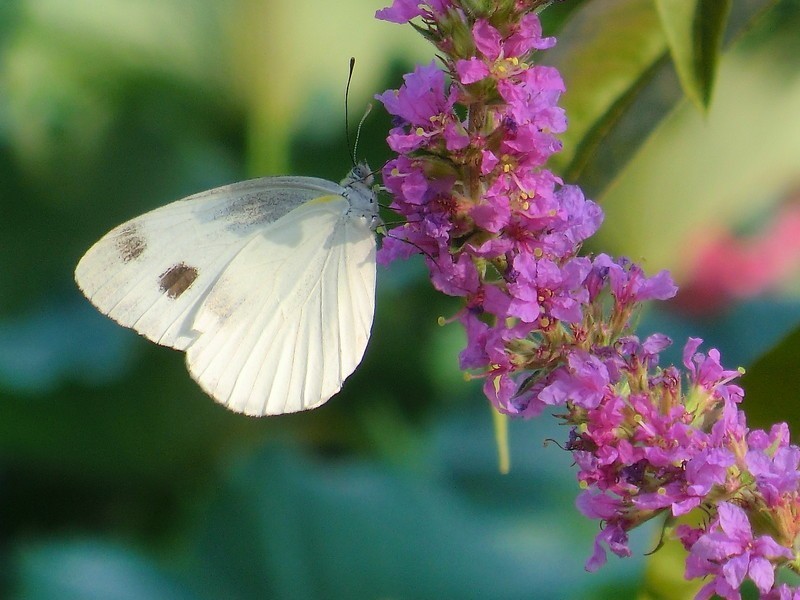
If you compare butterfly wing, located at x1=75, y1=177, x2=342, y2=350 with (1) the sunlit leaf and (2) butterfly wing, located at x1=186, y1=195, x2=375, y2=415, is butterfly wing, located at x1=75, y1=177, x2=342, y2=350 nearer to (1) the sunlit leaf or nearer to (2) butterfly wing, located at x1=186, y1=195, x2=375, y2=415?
(2) butterfly wing, located at x1=186, y1=195, x2=375, y2=415

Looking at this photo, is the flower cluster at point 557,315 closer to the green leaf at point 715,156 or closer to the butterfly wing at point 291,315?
the butterfly wing at point 291,315

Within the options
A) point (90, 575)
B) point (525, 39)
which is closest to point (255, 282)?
point (525, 39)

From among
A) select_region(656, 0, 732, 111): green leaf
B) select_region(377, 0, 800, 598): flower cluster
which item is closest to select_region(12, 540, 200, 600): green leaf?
select_region(377, 0, 800, 598): flower cluster

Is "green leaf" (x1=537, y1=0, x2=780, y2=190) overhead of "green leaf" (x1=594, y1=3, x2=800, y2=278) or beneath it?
overhead

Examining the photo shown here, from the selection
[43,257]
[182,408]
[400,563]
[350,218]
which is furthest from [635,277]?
[43,257]

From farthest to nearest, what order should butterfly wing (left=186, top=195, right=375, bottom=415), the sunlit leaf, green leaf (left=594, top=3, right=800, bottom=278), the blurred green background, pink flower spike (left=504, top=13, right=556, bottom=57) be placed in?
the blurred green background < green leaf (left=594, top=3, right=800, bottom=278) < butterfly wing (left=186, top=195, right=375, bottom=415) < the sunlit leaf < pink flower spike (left=504, top=13, right=556, bottom=57)

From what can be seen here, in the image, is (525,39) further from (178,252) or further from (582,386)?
(178,252)

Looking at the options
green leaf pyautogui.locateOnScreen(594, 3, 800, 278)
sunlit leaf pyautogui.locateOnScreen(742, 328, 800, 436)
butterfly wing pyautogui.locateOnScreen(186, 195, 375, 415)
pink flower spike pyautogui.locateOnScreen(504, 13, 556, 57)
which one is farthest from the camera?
green leaf pyautogui.locateOnScreen(594, 3, 800, 278)
